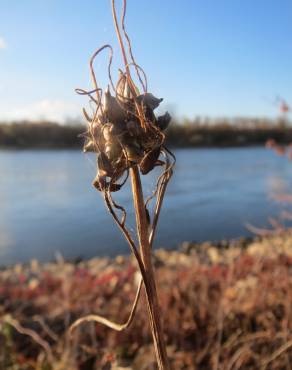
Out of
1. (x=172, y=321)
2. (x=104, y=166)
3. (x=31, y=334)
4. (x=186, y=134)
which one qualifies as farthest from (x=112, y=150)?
(x=186, y=134)

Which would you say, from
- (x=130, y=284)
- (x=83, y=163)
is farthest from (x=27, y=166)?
(x=130, y=284)

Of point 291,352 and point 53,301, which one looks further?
point 53,301

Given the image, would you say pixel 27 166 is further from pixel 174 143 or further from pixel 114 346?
pixel 114 346

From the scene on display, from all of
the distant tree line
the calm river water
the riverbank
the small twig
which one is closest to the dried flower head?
the small twig

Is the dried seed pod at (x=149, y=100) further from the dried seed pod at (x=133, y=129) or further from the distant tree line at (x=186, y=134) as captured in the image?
the distant tree line at (x=186, y=134)

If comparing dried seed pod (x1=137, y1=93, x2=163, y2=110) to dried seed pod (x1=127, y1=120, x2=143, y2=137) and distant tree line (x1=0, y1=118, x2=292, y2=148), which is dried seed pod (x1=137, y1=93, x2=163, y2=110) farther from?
distant tree line (x1=0, y1=118, x2=292, y2=148)
